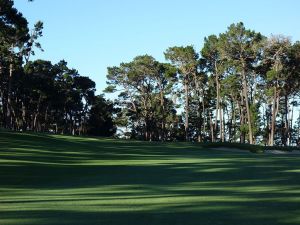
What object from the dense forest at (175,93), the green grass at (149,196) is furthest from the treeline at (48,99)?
the green grass at (149,196)

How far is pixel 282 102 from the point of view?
299 ft

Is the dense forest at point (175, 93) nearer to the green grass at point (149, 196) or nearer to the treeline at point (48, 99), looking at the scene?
the treeline at point (48, 99)

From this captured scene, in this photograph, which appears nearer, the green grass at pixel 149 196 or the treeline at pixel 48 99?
the green grass at pixel 149 196

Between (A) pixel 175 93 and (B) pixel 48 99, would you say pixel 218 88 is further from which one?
(B) pixel 48 99

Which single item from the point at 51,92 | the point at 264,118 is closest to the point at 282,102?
the point at 264,118

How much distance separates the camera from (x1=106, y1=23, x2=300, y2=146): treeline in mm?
69188

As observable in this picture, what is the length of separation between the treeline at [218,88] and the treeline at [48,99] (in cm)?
530

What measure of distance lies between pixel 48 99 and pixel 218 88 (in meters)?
30.5

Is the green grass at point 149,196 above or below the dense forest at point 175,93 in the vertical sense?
below

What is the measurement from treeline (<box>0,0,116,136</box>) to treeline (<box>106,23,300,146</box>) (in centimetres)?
530

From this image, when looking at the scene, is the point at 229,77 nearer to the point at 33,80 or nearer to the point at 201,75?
the point at 201,75

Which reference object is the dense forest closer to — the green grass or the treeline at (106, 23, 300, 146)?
the treeline at (106, 23, 300, 146)

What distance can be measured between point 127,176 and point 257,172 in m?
4.72

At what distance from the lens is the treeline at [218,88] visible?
69.2 metres
